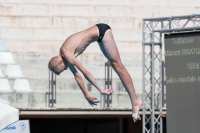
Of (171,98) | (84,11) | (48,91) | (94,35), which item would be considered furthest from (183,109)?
(84,11)

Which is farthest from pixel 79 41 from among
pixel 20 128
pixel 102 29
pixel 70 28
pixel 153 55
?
pixel 70 28

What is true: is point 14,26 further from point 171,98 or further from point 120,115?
point 171,98

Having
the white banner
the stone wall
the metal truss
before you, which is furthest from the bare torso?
the stone wall

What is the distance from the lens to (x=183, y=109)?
1295 centimetres

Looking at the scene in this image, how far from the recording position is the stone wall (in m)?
16.1

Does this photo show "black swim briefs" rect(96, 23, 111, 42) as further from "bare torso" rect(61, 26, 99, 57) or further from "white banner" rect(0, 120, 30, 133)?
"white banner" rect(0, 120, 30, 133)

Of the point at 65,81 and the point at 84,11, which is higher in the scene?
the point at 84,11

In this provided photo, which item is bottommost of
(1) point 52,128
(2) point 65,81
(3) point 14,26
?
(1) point 52,128

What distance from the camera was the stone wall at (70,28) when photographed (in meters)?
16.1

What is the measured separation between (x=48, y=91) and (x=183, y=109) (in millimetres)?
3740

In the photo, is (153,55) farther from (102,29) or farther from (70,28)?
(70,28)

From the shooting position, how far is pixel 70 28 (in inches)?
693

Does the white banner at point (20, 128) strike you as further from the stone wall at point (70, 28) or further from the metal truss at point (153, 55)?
the metal truss at point (153, 55)

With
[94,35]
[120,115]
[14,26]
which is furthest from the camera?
[14,26]
